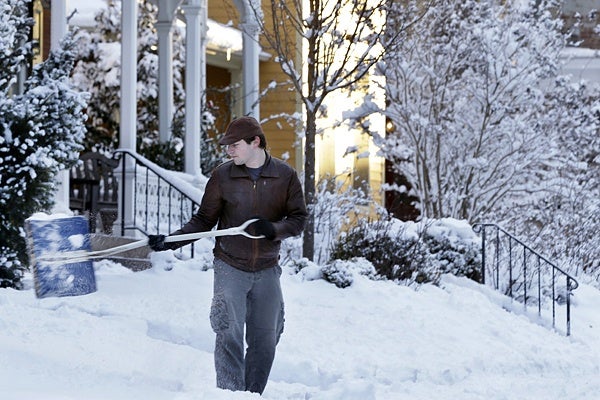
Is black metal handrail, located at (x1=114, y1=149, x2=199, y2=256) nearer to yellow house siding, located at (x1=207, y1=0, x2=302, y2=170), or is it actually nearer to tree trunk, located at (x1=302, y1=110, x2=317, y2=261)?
tree trunk, located at (x1=302, y1=110, x2=317, y2=261)

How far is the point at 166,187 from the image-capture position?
51.8 feet

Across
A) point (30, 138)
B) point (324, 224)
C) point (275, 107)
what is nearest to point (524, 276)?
point (324, 224)

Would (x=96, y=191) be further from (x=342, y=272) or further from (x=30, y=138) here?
(x=30, y=138)

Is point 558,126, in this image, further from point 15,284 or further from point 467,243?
point 15,284

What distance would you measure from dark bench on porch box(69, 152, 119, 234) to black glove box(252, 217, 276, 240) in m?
6.37

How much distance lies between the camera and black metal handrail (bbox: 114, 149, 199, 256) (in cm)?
1411

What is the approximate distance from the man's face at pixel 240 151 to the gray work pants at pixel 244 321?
1.95 feet

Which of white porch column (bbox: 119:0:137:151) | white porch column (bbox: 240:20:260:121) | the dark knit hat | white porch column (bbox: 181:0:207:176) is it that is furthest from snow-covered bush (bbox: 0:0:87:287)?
white porch column (bbox: 240:20:260:121)

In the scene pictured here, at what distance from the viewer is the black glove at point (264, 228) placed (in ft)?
23.2

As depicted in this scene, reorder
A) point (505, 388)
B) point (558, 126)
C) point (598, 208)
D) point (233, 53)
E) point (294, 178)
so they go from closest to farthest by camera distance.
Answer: point (294, 178) → point (505, 388) → point (598, 208) → point (558, 126) → point (233, 53)

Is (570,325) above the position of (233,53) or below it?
below

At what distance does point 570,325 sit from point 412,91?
628 centimetres

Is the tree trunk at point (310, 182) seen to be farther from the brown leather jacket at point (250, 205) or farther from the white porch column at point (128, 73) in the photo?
the brown leather jacket at point (250, 205)


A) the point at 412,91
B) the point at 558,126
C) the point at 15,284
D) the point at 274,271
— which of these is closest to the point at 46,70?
the point at 15,284
